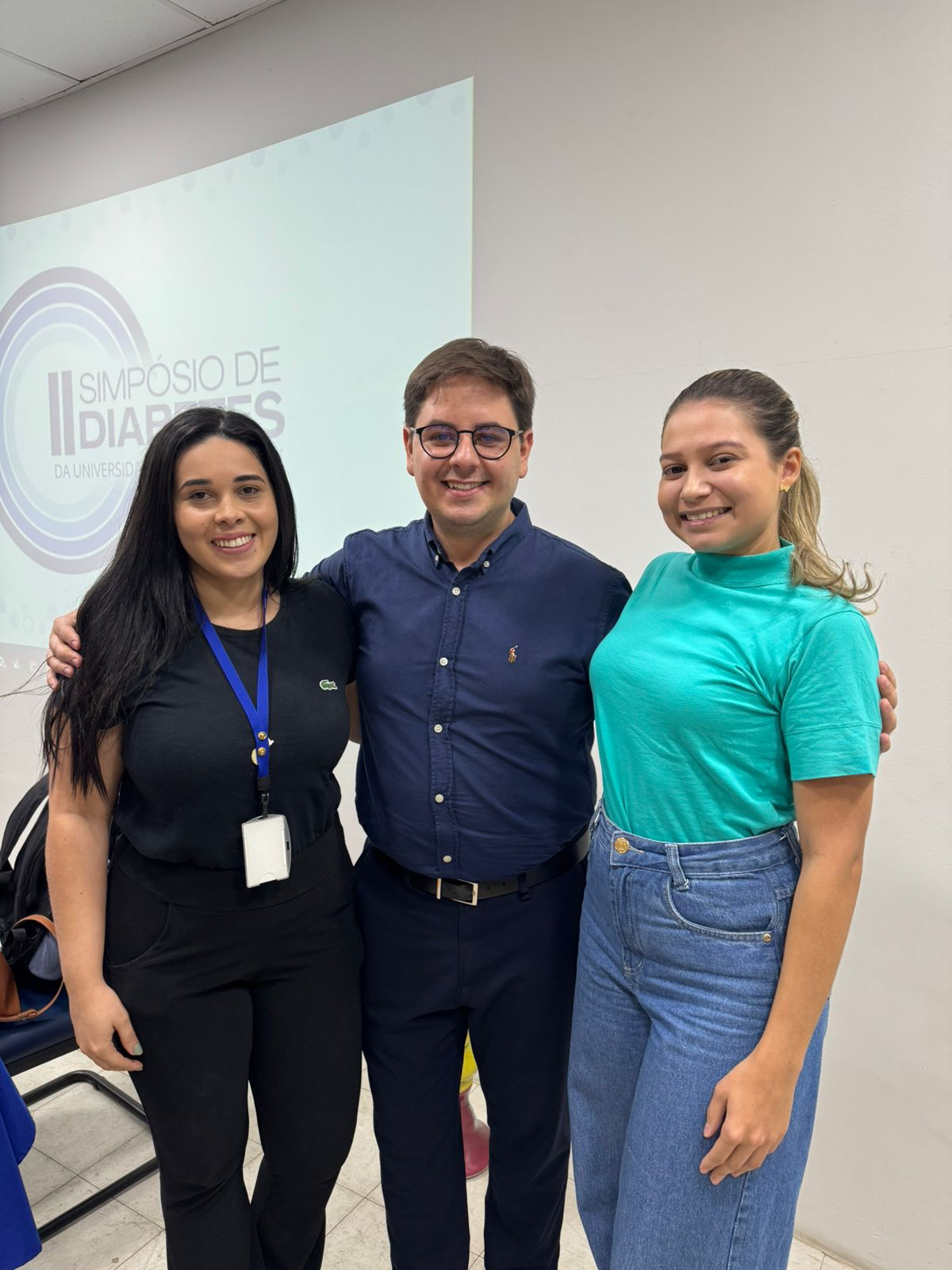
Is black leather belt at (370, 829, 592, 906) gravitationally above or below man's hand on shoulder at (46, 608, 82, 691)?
below

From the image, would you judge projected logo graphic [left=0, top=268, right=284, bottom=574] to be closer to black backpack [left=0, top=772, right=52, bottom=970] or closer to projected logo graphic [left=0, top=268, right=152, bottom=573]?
projected logo graphic [left=0, top=268, right=152, bottom=573]

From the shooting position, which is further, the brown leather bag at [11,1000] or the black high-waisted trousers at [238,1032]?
the brown leather bag at [11,1000]

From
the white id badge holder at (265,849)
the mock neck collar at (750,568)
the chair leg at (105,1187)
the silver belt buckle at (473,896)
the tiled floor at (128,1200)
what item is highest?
the mock neck collar at (750,568)

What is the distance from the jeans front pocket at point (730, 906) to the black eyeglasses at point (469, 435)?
738 millimetres

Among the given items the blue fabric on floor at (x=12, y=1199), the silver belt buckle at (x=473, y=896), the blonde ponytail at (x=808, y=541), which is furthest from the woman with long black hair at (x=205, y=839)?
the blonde ponytail at (x=808, y=541)

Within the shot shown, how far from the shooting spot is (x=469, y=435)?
4.60 feet

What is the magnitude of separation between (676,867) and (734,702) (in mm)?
227

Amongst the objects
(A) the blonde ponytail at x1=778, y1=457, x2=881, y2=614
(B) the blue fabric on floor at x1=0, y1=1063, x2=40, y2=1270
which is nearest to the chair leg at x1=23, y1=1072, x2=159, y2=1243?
(B) the blue fabric on floor at x1=0, y1=1063, x2=40, y2=1270

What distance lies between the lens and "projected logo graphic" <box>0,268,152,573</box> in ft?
10.4

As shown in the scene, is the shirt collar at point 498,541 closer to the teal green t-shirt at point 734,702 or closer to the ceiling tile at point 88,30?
the teal green t-shirt at point 734,702

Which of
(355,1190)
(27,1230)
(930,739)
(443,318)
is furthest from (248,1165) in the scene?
(443,318)

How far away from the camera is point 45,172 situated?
3281 millimetres

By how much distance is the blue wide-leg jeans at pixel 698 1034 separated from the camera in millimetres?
1071

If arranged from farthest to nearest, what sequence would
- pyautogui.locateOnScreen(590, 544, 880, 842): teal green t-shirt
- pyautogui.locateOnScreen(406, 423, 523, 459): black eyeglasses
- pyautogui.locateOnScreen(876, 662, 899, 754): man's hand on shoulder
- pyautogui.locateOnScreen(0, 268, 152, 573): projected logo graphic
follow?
pyautogui.locateOnScreen(0, 268, 152, 573): projected logo graphic → pyautogui.locateOnScreen(406, 423, 523, 459): black eyeglasses → pyautogui.locateOnScreen(876, 662, 899, 754): man's hand on shoulder → pyautogui.locateOnScreen(590, 544, 880, 842): teal green t-shirt
